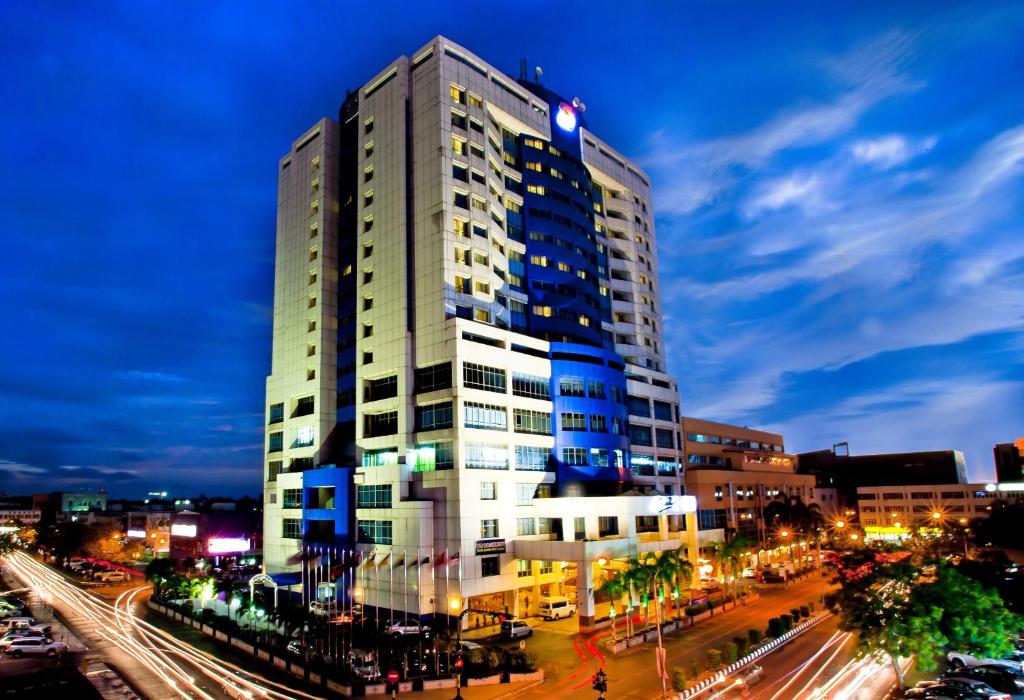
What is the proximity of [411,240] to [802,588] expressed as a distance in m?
73.8

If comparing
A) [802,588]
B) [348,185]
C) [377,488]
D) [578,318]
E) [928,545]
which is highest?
[348,185]

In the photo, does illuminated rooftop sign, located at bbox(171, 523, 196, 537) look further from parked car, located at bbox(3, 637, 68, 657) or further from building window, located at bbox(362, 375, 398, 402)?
parked car, located at bbox(3, 637, 68, 657)

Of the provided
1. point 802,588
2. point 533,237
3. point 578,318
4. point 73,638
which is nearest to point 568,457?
point 578,318

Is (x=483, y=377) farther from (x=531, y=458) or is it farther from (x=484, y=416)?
(x=531, y=458)

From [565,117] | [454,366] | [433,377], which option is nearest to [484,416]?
[454,366]

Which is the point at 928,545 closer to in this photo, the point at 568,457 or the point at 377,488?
the point at 568,457

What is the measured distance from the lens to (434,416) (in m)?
78.8

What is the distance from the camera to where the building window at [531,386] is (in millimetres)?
84562

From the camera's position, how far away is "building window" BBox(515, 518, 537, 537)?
79562 mm

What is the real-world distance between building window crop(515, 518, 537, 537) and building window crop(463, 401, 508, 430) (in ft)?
37.3

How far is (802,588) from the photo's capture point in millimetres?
95438

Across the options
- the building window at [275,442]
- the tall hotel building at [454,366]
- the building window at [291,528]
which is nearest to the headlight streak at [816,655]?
the tall hotel building at [454,366]

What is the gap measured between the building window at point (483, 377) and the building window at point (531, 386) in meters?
2.49

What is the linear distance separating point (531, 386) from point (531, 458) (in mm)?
9354
